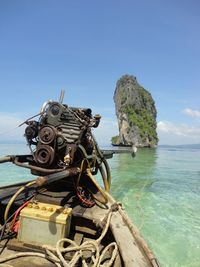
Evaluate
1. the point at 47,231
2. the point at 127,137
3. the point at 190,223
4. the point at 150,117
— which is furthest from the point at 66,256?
the point at 150,117

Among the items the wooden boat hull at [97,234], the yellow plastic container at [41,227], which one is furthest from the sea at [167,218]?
the yellow plastic container at [41,227]

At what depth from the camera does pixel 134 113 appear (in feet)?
371

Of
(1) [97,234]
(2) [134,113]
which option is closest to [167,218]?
(1) [97,234]

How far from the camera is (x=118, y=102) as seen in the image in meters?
120

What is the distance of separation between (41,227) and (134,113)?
11123cm

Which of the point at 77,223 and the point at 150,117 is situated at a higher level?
the point at 150,117

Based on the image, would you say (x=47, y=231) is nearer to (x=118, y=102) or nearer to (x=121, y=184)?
(x=121, y=184)

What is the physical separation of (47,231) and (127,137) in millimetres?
104713

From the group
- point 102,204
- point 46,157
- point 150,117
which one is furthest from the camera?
point 150,117

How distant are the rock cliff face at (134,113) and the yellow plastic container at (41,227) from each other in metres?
95.4

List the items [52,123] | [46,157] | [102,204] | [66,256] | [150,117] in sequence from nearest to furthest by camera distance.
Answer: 1. [66,256]
2. [46,157]
3. [52,123]
4. [102,204]
5. [150,117]

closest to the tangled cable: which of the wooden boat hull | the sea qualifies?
the wooden boat hull

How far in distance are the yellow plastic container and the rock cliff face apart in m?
95.4

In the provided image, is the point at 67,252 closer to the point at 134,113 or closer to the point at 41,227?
the point at 41,227
